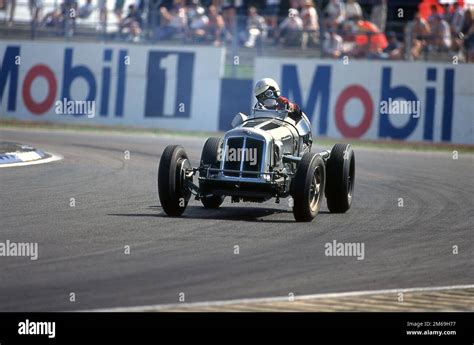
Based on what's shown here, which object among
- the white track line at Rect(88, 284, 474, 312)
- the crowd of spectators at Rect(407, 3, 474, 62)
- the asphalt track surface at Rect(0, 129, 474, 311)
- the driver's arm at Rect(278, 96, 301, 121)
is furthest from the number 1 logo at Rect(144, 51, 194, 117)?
the white track line at Rect(88, 284, 474, 312)

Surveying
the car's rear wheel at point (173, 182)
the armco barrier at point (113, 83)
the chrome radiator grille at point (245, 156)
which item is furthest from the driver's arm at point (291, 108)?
the armco barrier at point (113, 83)

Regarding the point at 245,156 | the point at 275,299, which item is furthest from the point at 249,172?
the point at 275,299

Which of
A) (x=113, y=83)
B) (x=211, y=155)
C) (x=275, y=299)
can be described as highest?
(x=113, y=83)

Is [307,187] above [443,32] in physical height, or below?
below

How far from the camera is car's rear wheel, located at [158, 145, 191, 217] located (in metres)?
12.2

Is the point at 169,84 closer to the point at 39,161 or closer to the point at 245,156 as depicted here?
the point at 39,161

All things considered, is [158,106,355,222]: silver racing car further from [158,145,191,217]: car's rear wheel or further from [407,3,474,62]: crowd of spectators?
[407,3,474,62]: crowd of spectators

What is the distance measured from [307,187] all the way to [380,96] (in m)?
12.9

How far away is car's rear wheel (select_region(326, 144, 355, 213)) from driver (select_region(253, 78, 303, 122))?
65 cm

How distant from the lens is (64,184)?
50.4 ft

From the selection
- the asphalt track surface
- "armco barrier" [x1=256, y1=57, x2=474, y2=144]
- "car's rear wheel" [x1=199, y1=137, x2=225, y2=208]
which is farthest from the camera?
"armco barrier" [x1=256, y1=57, x2=474, y2=144]

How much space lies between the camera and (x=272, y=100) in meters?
13.4

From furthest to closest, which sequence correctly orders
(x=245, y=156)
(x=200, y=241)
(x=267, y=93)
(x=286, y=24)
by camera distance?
(x=286, y=24) → (x=267, y=93) → (x=245, y=156) → (x=200, y=241)
